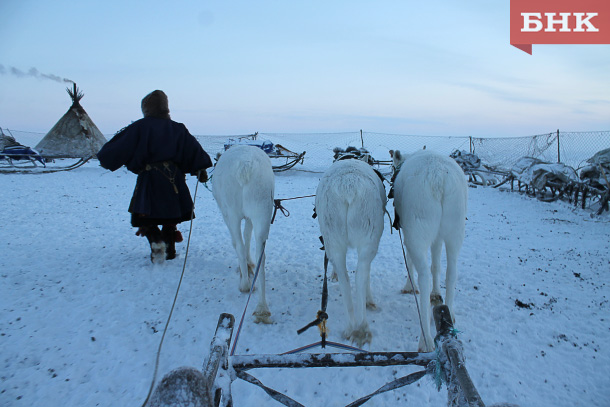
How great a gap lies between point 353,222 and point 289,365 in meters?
1.38

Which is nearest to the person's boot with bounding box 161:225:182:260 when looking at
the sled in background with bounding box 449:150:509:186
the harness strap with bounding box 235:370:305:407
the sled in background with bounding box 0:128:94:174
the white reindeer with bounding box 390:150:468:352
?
the white reindeer with bounding box 390:150:468:352

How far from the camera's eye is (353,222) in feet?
9.34

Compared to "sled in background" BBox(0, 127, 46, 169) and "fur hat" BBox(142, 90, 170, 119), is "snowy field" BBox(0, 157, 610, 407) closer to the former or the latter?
"fur hat" BBox(142, 90, 170, 119)

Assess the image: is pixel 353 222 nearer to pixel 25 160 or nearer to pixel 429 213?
pixel 429 213

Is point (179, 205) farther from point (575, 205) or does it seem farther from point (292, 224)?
point (575, 205)

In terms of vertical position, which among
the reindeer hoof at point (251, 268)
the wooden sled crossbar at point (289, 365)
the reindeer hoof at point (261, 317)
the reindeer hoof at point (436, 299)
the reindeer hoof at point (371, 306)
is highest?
the wooden sled crossbar at point (289, 365)

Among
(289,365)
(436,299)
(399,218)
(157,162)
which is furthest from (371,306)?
(157,162)

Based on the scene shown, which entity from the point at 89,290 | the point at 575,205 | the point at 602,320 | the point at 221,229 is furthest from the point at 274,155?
the point at 602,320

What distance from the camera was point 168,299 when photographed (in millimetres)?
4027

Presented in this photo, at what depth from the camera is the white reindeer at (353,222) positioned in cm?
285

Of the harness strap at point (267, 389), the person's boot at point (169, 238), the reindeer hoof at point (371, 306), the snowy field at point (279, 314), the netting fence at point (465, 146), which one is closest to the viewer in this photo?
the harness strap at point (267, 389)

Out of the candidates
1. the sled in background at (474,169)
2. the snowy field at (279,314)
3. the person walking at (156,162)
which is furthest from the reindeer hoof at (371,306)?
the sled in background at (474,169)

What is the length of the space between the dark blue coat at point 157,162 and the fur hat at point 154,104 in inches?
4.7

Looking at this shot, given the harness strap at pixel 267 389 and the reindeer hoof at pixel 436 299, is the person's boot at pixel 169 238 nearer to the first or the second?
the reindeer hoof at pixel 436 299
